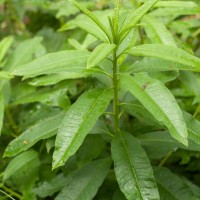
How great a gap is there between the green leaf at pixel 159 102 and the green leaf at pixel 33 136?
251 millimetres

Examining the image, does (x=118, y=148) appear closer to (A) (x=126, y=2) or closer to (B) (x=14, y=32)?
(A) (x=126, y=2)

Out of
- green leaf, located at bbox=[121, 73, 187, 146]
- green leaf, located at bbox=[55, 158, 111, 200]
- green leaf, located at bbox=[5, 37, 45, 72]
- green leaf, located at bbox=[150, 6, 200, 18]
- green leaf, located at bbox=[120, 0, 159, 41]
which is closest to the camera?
green leaf, located at bbox=[121, 73, 187, 146]

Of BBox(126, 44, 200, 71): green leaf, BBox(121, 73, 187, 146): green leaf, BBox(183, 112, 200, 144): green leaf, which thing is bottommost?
BBox(183, 112, 200, 144): green leaf

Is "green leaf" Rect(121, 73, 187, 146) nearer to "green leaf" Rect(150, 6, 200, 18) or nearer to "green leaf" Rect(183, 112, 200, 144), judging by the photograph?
"green leaf" Rect(183, 112, 200, 144)

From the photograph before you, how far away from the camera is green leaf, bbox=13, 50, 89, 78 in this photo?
3.49ft

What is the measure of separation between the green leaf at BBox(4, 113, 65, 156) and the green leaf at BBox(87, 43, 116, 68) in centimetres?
31

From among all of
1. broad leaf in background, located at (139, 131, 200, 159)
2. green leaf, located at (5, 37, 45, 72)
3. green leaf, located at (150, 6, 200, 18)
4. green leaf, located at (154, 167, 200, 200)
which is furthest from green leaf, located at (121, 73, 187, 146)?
green leaf, located at (5, 37, 45, 72)

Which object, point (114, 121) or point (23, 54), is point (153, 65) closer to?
point (114, 121)

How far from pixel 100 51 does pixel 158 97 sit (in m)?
0.18

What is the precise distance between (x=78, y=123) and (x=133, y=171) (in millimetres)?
199

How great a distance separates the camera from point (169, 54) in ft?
3.40

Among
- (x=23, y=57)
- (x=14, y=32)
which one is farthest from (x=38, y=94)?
(x=14, y=32)

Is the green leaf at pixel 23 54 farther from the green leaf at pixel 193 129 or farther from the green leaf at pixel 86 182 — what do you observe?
the green leaf at pixel 193 129

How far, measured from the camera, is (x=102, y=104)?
1.06 metres
